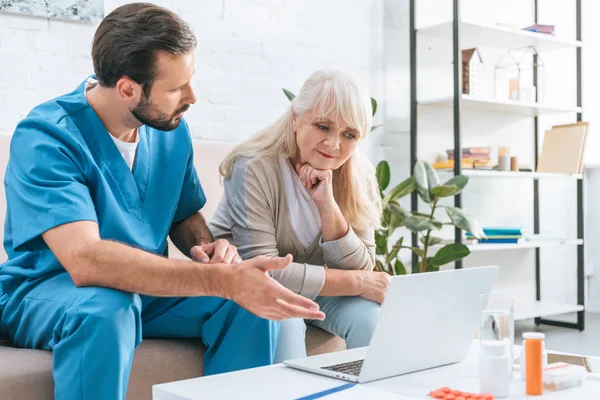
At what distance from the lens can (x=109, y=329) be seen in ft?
4.47

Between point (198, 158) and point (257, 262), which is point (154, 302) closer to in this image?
point (257, 262)

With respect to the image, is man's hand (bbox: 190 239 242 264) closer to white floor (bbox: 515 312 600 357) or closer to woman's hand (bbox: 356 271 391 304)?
woman's hand (bbox: 356 271 391 304)

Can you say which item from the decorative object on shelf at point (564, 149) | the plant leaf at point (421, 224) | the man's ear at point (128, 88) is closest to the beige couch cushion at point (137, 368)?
the man's ear at point (128, 88)

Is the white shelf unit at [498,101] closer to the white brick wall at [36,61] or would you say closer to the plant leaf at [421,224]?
the plant leaf at [421,224]

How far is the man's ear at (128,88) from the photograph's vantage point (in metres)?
1.63

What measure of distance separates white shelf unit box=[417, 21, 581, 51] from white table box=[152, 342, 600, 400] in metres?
2.46

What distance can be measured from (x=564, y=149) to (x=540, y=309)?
2.82ft

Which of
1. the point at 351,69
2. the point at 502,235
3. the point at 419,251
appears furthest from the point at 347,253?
the point at 502,235

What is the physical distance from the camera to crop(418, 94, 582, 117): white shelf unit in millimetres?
3546

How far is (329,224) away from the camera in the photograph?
1918 millimetres

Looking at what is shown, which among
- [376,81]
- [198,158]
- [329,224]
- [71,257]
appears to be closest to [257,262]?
[71,257]

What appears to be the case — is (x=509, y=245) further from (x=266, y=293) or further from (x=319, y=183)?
(x=266, y=293)

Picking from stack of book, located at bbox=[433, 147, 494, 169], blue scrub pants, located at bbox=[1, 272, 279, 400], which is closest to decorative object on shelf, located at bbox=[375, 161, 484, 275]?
stack of book, located at bbox=[433, 147, 494, 169]

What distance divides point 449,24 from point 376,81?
44 centimetres
